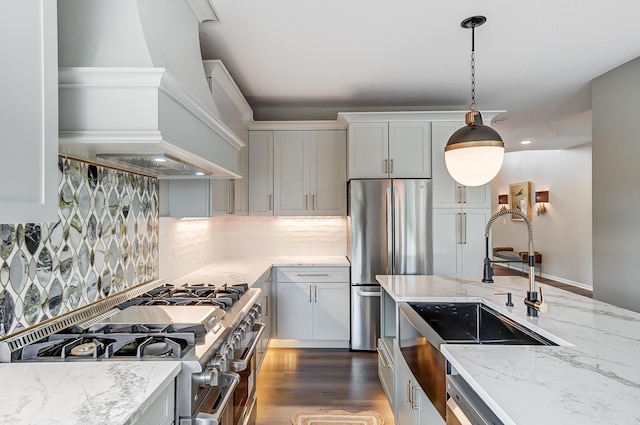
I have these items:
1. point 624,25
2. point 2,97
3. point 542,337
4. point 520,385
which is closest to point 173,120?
point 2,97

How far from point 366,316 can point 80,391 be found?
3105mm

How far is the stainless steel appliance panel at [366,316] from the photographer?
12.5ft

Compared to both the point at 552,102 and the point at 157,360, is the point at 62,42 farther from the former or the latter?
the point at 552,102

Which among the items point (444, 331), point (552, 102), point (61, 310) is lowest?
point (444, 331)

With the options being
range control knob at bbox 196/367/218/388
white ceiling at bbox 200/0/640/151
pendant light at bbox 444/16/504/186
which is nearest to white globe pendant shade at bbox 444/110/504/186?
pendant light at bbox 444/16/504/186

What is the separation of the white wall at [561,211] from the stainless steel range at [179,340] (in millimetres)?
6642

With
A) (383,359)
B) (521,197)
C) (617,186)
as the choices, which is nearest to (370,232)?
(383,359)

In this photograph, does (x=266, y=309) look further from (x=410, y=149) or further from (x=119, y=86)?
(x=119, y=86)

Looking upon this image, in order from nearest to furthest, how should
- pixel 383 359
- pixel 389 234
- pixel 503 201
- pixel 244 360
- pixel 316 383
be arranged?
pixel 244 360 < pixel 383 359 < pixel 316 383 < pixel 389 234 < pixel 503 201

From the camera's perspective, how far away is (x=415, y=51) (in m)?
2.85

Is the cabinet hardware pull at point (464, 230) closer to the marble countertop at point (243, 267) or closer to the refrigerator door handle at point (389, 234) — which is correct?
the refrigerator door handle at point (389, 234)

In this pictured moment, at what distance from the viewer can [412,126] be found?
3.92 m

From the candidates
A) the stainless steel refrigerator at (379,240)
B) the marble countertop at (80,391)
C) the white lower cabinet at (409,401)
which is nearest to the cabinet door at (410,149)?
the stainless steel refrigerator at (379,240)

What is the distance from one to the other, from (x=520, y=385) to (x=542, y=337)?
637 mm
